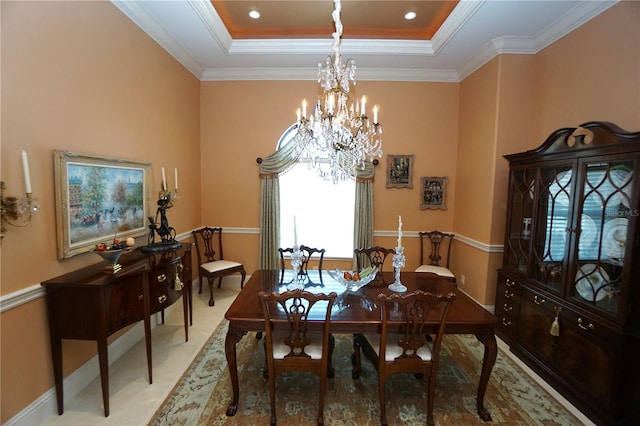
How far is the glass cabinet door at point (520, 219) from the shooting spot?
106 inches

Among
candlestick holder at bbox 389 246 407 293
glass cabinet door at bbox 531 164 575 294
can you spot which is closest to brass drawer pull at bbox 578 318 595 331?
glass cabinet door at bbox 531 164 575 294

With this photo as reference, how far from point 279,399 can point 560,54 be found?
4.32 m

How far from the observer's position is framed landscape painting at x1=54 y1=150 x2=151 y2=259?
196 centimetres

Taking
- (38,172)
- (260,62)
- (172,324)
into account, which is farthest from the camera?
(260,62)

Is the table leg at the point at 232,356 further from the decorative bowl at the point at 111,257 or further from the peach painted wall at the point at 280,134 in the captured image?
the peach painted wall at the point at 280,134

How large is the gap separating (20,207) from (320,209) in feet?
10.7

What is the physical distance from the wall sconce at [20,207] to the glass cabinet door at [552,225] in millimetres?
3941

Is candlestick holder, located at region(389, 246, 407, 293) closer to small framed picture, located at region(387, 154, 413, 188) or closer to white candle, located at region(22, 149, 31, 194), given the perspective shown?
small framed picture, located at region(387, 154, 413, 188)

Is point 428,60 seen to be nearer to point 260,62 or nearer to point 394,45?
point 394,45

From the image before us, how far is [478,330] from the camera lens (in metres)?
1.86

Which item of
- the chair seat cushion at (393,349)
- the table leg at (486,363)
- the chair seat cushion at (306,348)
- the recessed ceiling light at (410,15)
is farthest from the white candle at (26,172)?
the recessed ceiling light at (410,15)

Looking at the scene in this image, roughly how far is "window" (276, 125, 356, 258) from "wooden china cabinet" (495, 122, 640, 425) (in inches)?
88.0

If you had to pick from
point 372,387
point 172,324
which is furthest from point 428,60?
point 172,324

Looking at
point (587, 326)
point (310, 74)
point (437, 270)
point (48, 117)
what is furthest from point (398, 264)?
point (310, 74)
